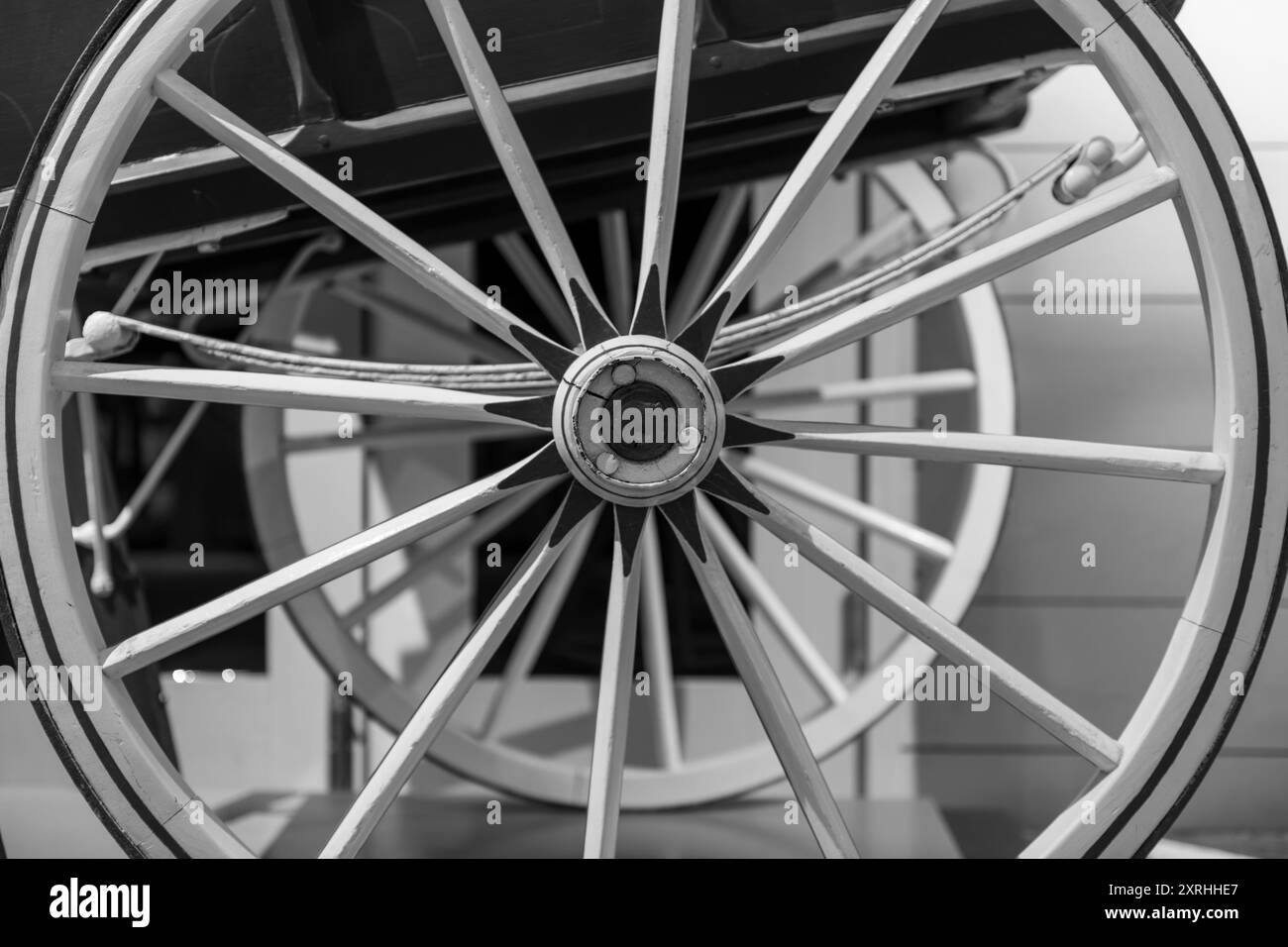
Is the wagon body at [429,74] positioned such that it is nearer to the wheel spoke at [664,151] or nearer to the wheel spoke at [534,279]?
the wheel spoke at [664,151]

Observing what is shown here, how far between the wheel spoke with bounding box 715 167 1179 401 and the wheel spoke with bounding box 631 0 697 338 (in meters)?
0.08

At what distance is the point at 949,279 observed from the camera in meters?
0.93

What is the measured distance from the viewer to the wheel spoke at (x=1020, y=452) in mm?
915

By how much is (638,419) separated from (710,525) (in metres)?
0.75

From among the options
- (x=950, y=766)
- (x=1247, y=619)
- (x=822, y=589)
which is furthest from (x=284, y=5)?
(x=950, y=766)

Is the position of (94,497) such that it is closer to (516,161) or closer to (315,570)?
(315,570)

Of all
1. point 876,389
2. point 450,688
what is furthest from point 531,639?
point 450,688

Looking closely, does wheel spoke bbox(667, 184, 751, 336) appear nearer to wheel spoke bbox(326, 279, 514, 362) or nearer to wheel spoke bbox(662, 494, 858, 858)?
wheel spoke bbox(326, 279, 514, 362)

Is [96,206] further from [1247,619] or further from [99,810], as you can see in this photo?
[1247,619]

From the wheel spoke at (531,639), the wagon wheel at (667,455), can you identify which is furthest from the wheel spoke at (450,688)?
the wheel spoke at (531,639)

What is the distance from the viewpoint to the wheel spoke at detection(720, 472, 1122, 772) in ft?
2.99

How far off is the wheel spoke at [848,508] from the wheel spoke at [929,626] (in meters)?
0.58

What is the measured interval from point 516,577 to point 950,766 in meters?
1.08

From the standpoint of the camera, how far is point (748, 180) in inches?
53.8
